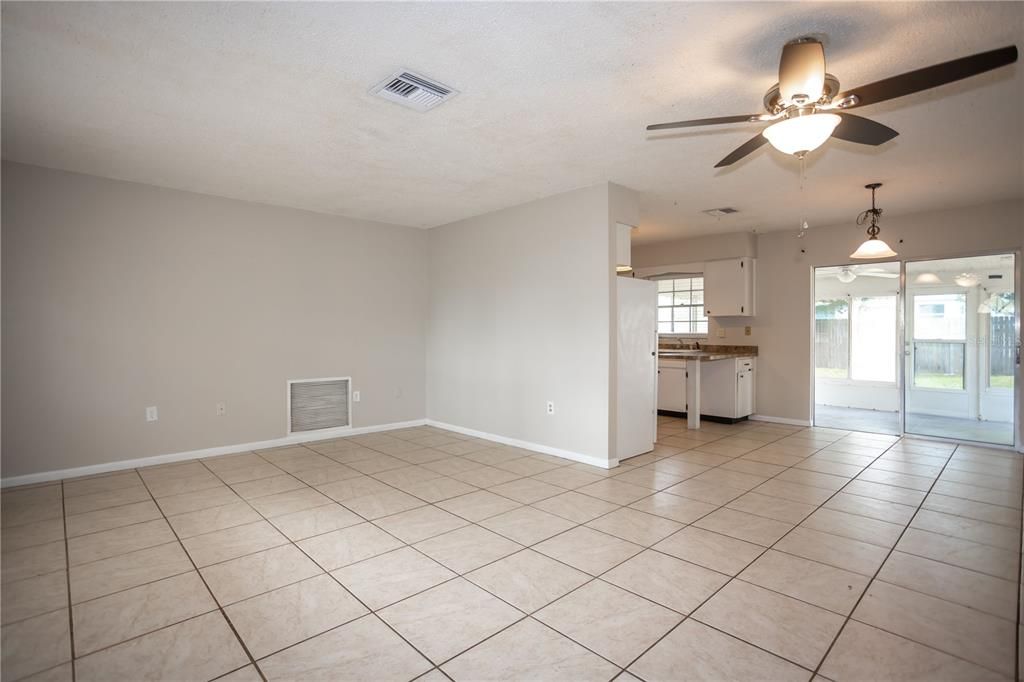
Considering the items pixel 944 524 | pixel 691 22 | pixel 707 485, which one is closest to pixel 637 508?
pixel 707 485

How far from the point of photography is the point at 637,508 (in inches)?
137

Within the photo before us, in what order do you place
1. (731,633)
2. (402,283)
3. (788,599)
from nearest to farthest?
(731,633)
(788,599)
(402,283)

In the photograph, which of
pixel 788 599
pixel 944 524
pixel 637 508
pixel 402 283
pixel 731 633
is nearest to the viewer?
pixel 731 633

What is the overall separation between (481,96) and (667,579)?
2789 mm

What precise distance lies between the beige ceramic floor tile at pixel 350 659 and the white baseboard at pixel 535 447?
2812mm

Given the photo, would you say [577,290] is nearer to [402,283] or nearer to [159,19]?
[402,283]

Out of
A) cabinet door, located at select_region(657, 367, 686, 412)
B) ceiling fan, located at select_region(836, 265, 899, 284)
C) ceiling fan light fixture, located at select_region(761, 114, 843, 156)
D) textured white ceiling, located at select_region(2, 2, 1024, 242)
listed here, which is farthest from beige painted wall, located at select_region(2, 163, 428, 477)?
ceiling fan, located at select_region(836, 265, 899, 284)

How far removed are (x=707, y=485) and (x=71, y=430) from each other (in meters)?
5.31

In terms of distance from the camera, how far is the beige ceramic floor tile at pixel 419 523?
9.92ft

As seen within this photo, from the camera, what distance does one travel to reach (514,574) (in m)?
2.54

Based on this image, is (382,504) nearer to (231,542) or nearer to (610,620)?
(231,542)

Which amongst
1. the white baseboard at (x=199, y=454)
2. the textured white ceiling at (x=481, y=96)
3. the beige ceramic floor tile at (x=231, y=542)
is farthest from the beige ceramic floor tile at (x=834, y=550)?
the white baseboard at (x=199, y=454)

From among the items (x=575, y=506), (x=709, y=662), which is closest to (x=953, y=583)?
(x=709, y=662)

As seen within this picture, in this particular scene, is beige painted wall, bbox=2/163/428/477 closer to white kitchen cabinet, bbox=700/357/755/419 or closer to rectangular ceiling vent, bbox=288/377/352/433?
rectangular ceiling vent, bbox=288/377/352/433
